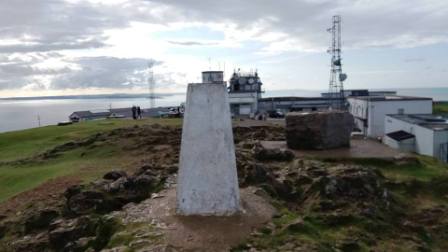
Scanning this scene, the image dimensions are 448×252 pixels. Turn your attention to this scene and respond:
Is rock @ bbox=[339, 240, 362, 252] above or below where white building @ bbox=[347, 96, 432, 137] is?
below

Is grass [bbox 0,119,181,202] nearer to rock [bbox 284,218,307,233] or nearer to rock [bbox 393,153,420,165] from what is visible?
rock [bbox 284,218,307,233]

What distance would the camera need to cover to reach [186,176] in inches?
614

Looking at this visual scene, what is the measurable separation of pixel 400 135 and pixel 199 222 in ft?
79.3

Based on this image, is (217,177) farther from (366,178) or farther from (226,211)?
(366,178)

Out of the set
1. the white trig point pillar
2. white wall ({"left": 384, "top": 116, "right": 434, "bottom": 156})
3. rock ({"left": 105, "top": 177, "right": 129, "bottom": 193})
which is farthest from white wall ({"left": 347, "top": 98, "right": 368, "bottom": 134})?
the white trig point pillar

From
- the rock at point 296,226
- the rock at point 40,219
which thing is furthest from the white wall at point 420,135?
the rock at point 40,219

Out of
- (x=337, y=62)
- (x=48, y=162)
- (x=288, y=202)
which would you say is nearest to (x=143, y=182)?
(x=288, y=202)

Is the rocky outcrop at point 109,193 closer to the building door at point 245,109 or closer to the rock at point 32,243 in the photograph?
the rock at point 32,243

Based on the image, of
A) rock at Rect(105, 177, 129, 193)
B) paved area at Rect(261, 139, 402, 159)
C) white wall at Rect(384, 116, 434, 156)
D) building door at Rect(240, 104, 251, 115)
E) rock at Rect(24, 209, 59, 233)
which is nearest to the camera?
rock at Rect(24, 209, 59, 233)

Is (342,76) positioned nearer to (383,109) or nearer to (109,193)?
(383,109)

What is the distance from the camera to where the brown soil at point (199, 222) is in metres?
14.0

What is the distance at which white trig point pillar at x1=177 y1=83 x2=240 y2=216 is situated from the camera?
1550 cm

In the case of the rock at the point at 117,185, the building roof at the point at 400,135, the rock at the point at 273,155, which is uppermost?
the rock at the point at 273,155

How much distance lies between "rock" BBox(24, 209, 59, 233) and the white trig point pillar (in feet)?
19.0
